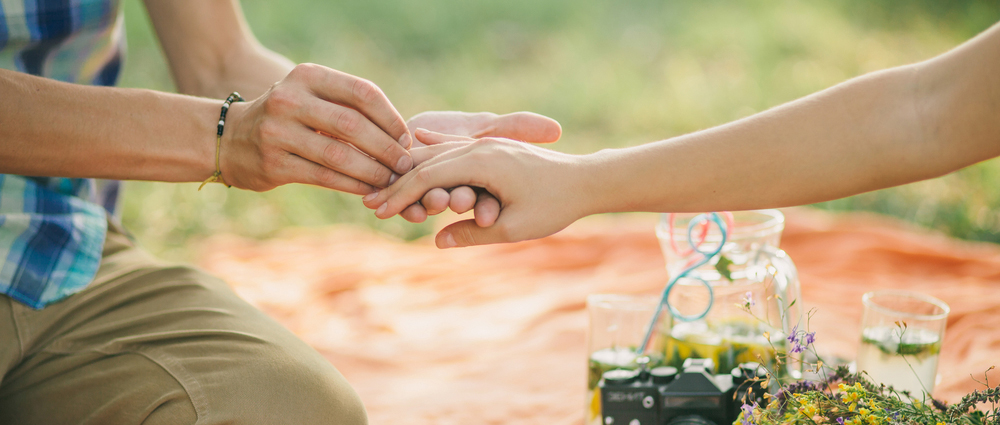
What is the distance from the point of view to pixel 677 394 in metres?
1.07

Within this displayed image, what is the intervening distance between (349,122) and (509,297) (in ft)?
3.67

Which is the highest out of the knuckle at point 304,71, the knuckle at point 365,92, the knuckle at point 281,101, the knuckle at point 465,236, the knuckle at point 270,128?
the knuckle at point 304,71

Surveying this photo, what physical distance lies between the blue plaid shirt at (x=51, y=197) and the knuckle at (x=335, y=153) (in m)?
0.45

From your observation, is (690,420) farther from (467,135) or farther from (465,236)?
(467,135)

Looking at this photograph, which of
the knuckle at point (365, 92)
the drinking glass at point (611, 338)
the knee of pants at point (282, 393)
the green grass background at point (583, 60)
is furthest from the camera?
the green grass background at point (583, 60)

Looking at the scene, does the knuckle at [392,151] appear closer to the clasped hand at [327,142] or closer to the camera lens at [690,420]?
the clasped hand at [327,142]

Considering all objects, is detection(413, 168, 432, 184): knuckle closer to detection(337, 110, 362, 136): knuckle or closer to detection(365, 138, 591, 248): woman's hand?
detection(365, 138, 591, 248): woman's hand

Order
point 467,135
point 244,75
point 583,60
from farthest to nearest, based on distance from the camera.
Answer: point 583,60
point 244,75
point 467,135

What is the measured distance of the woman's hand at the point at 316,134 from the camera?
109 centimetres

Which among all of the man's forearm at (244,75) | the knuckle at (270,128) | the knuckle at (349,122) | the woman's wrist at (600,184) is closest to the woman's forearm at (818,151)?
the woman's wrist at (600,184)

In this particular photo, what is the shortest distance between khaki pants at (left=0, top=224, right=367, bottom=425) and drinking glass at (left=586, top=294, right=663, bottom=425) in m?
0.38

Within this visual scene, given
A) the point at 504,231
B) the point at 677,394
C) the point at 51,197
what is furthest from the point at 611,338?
the point at 51,197

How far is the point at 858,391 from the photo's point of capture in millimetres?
856

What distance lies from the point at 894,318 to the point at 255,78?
4.10ft
